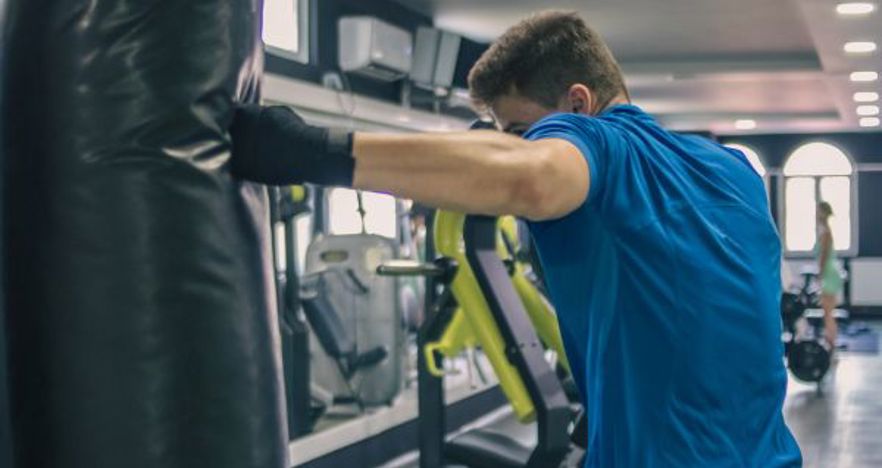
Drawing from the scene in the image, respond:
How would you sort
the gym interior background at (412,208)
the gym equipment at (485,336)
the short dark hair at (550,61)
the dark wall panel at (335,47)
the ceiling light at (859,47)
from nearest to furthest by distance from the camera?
1. the short dark hair at (550,61)
2. the gym equipment at (485,336)
3. the gym interior background at (412,208)
4. the dark wall panel at (335,47)
5. the ceiling light at (859,47)

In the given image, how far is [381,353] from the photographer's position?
22.1 ft

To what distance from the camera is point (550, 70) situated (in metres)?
1.61

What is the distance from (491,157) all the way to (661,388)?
430mm

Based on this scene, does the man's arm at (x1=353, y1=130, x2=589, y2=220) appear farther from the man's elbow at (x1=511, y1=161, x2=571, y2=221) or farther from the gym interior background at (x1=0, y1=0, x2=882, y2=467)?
the gym interior background at (x1=0, y1=0, x2=882, y2=467)

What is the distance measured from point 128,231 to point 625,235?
605mm

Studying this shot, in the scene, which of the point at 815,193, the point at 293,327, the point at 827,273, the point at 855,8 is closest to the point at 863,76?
the point at 827,273

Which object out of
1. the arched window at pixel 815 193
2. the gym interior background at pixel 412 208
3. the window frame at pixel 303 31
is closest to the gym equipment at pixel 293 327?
the gym interior background at pixel 412 208

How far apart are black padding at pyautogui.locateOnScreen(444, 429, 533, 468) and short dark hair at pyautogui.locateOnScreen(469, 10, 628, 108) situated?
9.31ft

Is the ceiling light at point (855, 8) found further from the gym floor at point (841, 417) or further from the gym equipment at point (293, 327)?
the gym equipment at point (293, 327)

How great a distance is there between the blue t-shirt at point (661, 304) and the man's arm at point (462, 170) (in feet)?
0.40

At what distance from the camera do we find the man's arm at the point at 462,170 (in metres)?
1.28

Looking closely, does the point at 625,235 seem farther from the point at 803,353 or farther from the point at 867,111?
the point at 867,111

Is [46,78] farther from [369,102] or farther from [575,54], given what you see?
[369,102]

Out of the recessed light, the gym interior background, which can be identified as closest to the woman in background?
the gym interior background
